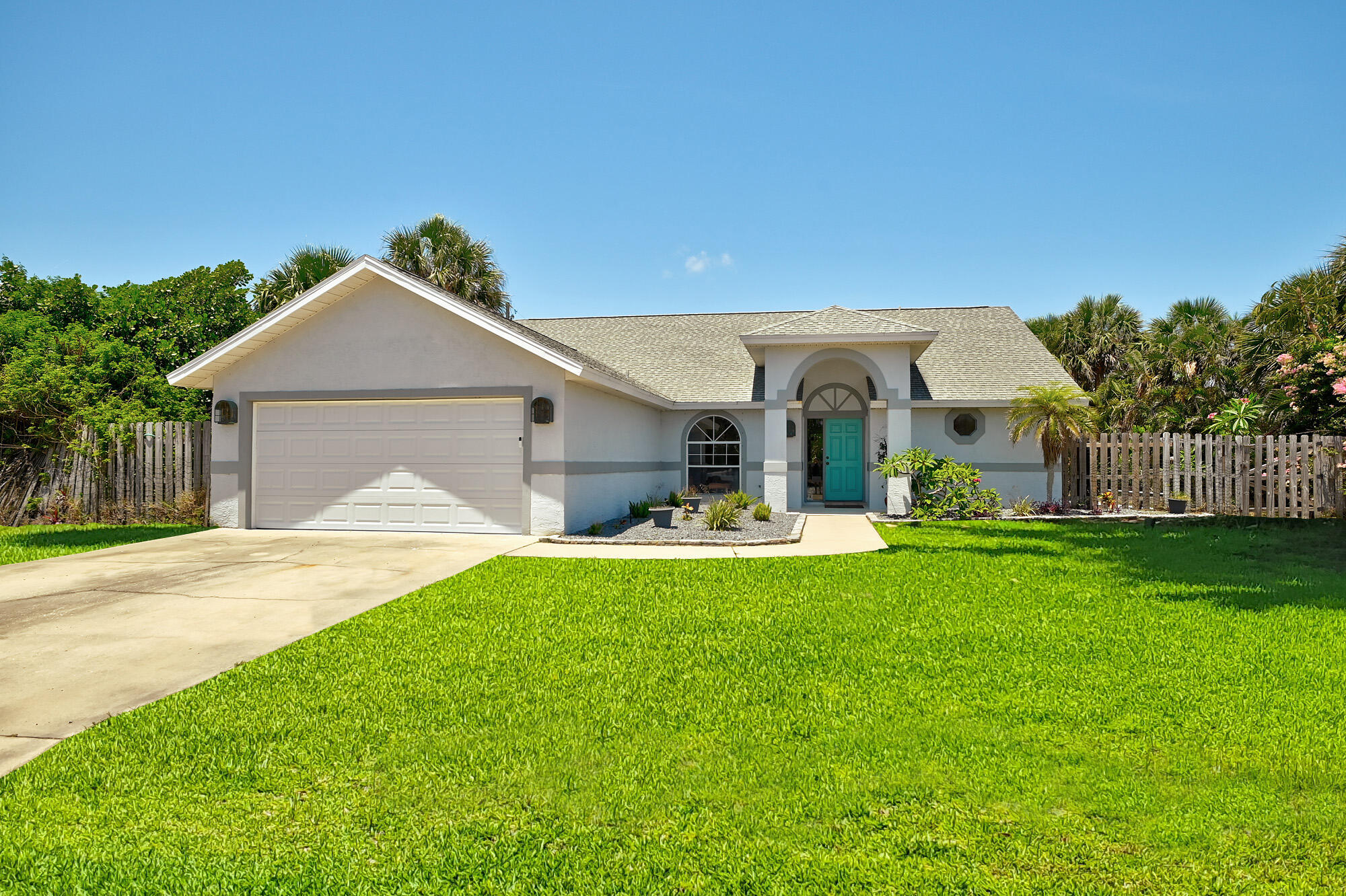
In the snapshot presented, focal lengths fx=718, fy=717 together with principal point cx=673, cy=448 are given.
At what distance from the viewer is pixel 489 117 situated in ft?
47.0

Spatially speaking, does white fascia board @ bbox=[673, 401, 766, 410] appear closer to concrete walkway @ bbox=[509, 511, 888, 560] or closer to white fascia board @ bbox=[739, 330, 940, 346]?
white fascia board @ bbox=[739, 330, 940, 346]

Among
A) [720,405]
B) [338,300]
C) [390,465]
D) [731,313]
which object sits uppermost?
[731,313]

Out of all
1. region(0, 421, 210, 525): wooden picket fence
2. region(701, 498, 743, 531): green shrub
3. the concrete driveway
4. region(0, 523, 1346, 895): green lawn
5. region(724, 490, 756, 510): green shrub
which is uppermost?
region(0, 421, 210, 525): wooden picket fence

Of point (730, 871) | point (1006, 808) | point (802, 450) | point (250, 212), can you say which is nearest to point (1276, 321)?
point (802, 450)

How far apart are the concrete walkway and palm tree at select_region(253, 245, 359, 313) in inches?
496

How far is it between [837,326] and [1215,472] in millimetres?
8723

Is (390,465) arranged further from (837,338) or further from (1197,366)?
(1197,366)

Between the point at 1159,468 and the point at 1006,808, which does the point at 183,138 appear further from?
the point at 1159,468

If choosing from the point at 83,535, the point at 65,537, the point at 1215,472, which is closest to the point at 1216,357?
the point at 1215,472

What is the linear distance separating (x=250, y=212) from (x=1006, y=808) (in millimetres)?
18847

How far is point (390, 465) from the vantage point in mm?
13211

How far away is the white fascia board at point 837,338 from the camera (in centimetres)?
1555

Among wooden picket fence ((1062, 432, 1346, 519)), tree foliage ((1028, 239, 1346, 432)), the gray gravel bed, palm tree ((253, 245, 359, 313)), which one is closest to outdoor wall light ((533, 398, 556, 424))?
the gray gravel bed

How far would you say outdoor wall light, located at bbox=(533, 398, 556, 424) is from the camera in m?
12.3
